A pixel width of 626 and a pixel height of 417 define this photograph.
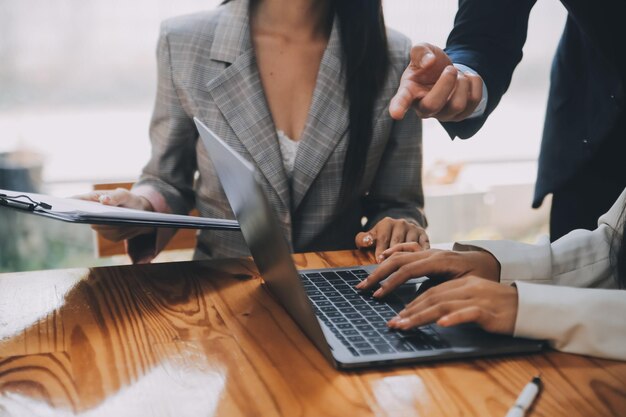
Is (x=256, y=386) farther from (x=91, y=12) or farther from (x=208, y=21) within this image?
(x=91, y=12)

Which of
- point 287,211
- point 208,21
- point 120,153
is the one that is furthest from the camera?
point 120,153

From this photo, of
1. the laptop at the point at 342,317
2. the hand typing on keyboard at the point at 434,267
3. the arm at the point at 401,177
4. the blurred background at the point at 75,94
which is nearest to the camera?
the laptop at the point at 342,317

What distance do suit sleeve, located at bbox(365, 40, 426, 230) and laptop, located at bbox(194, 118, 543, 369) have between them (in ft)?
2.19

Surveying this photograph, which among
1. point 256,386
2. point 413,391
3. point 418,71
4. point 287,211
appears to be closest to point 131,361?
point 256,386

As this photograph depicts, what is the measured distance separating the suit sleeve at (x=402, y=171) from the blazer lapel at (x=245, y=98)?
24cm

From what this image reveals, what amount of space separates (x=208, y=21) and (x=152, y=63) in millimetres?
868

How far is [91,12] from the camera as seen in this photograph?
2336 millimetres

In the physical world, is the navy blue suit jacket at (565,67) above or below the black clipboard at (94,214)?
above

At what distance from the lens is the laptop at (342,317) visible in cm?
76

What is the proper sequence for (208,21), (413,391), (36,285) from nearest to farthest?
(413,391) < (36,285) < (208,21)

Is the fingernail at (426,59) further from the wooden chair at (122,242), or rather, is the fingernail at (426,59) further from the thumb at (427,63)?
the wooden chair at (122,242)

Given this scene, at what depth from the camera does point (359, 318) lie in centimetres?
88

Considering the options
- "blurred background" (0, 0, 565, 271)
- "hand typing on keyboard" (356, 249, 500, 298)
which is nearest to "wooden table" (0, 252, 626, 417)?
"hand typing on keyboard" (356, 249, 500, 298)

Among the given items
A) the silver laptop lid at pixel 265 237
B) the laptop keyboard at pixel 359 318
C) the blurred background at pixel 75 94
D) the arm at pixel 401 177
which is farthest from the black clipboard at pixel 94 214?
the blurred background at pixel 75 94
